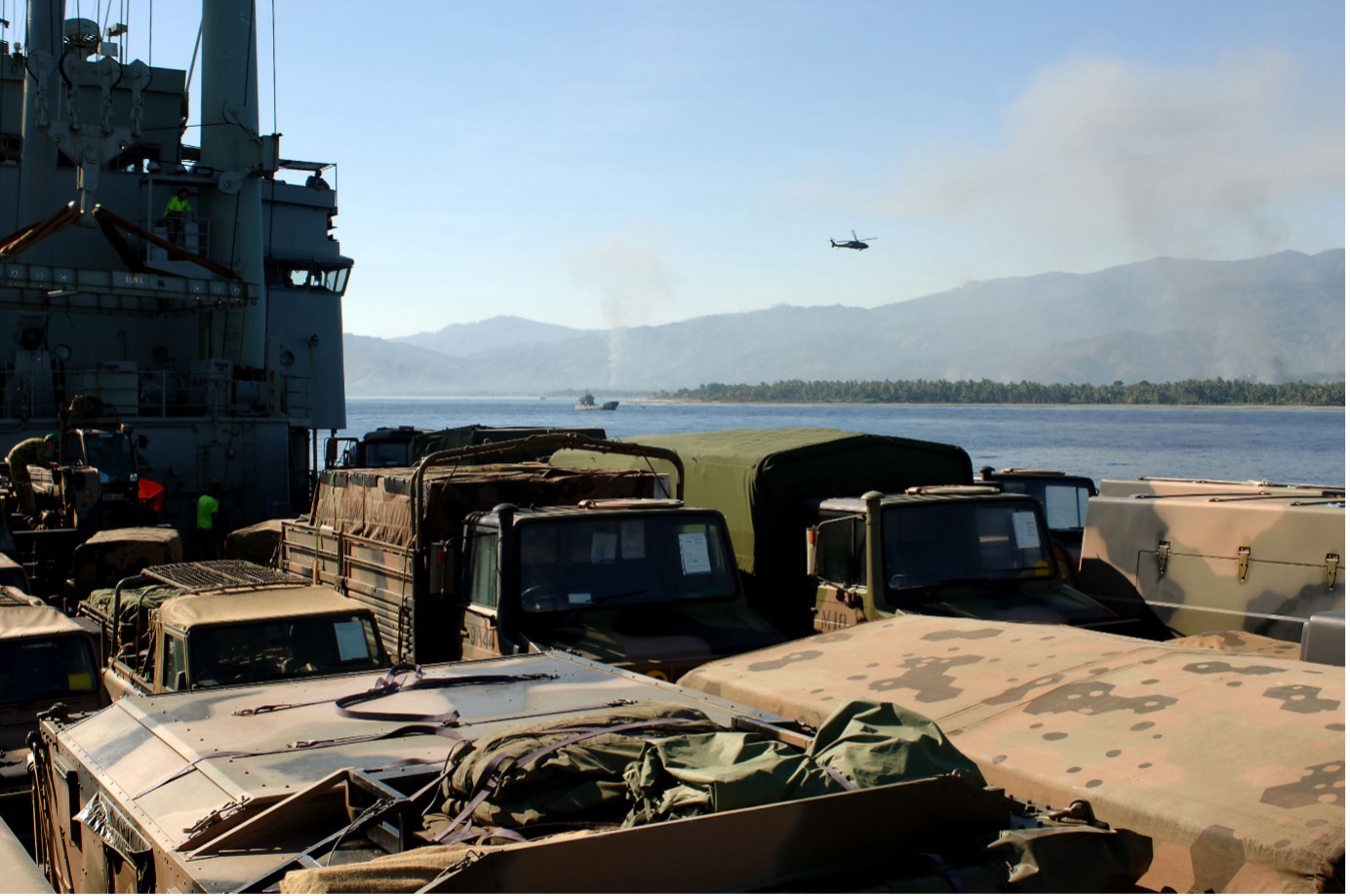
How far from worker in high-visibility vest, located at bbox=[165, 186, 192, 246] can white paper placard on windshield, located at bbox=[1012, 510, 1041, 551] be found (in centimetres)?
2185

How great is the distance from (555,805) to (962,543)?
6654mm

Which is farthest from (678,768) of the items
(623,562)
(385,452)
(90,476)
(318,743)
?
(385,452)

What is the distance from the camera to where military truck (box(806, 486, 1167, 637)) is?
9.31 meters

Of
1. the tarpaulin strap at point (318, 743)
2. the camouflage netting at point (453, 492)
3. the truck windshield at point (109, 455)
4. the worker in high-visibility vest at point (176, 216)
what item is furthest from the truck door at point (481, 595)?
the worker in high-visibility vest at point (176, 216)

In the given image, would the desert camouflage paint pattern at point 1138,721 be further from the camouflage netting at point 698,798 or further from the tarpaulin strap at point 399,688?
the tarpaulin strap at point 399,688

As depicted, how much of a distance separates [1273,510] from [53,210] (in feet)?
80.8

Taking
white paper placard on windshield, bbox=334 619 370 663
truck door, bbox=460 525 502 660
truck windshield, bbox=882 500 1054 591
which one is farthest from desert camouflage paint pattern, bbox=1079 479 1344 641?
white paper placard on windshield, bbox=334 619 370 663

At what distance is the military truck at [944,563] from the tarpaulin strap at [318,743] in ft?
16.4

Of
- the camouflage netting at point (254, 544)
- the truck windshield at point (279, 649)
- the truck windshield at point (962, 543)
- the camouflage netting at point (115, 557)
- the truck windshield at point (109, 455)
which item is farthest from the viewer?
the truck windshield at point (109, 455)

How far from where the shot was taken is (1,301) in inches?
1032

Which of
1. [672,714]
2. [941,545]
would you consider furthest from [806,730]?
[941,545]

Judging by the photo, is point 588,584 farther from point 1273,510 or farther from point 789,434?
point 1273,510

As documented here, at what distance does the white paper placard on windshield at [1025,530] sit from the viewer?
32.2ft

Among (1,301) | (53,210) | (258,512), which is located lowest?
(258,512)
